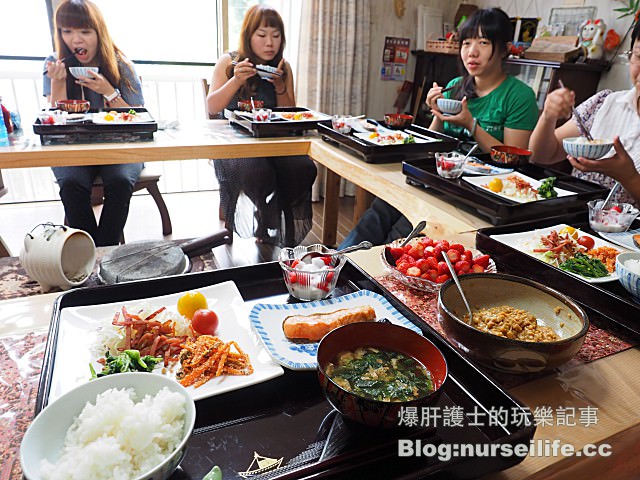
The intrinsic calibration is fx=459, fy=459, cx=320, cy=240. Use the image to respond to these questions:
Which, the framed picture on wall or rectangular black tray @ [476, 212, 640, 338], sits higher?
the framed picture on wall

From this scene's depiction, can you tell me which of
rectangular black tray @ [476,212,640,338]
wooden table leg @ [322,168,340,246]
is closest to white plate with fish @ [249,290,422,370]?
rectangular black tray @ [476,212,640,338]

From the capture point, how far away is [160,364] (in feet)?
2.61

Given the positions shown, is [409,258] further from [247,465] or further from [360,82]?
A: [360,82]

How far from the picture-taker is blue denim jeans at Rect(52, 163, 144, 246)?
8.28ft

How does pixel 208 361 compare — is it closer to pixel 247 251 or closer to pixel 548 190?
pixel 548 190

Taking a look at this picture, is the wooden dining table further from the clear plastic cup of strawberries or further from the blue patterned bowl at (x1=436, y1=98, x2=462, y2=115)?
the blue patterned bowl at (x1=436, y1=98, x2=462, y2=115)

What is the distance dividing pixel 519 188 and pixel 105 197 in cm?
221

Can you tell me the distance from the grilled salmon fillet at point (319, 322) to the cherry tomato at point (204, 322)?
14 centimetres

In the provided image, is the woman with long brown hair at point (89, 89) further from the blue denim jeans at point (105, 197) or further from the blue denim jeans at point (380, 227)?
the blue denim jeans at point (380, 227)

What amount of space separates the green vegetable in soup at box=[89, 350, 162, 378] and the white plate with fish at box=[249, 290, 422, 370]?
7.8 inches

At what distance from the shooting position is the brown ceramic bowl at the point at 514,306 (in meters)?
0.76

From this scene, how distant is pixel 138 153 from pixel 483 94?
1.80m

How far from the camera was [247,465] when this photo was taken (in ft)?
2.09

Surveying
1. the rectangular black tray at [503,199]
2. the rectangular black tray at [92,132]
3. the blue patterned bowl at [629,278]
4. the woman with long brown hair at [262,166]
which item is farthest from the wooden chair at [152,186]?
the blue patterned bowl at [629,278]
